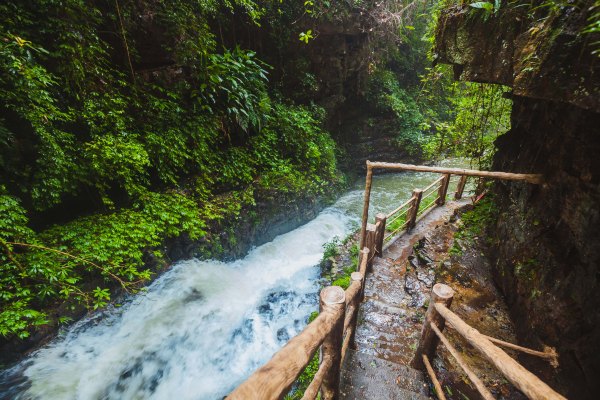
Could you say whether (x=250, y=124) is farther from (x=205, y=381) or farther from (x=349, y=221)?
(x=205, y=381)

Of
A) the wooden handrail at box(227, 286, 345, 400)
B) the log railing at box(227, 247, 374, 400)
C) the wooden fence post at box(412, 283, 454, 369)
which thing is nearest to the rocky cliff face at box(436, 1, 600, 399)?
the wooden fence post at box(412, 283, 454, 369)

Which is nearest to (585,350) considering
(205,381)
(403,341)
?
(403,341)

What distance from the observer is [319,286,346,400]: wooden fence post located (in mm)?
1781

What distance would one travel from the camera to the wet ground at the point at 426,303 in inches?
120

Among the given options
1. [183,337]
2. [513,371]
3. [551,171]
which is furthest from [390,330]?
[183,337]

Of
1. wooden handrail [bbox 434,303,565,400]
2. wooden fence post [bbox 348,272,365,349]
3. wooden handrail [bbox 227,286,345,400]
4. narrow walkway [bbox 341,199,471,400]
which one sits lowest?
narrow walkway [bbox 341,199,471,400]

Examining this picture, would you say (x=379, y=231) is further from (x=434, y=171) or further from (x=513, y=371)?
(x=513, y=371)

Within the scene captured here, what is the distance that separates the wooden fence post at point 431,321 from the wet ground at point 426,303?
1.21 feet

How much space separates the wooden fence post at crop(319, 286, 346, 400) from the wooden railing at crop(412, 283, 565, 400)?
36.5 inches

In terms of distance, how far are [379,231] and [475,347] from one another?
372 cm

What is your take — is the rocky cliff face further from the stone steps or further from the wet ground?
the stone steps

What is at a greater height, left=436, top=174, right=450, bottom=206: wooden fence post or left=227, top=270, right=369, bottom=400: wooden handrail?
left=227, top=270, right=369, bottom=400: wooden handrail

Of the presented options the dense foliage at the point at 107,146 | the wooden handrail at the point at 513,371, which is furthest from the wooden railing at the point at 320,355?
the dense foliage at the point at 107,146

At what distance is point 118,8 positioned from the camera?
4.74m
